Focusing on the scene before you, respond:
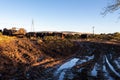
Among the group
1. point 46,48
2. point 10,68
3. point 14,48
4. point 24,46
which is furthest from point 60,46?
point 10,68

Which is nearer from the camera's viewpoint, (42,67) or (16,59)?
(42,67)

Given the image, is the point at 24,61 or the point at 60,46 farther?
the point at 60,46

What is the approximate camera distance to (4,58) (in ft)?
53.0

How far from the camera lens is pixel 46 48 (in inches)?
888

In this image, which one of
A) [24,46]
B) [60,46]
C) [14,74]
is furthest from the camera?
[60,46]

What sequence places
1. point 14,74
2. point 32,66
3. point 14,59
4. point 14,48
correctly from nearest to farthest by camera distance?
point 14,74 → point 32,66 → point 14,59 → point 14,48

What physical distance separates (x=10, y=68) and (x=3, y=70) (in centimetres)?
73

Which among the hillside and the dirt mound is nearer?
the hillside

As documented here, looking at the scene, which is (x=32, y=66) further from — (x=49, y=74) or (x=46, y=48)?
(x=46, y=48)

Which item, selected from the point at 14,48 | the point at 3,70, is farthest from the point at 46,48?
the point at 3,70

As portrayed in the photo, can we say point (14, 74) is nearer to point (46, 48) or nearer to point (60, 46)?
point (46, 48)

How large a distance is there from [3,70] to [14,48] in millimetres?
5783

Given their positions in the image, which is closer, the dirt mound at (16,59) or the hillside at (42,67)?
the hillside at (42,67)

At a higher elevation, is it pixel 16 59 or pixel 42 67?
pixel 16 59
